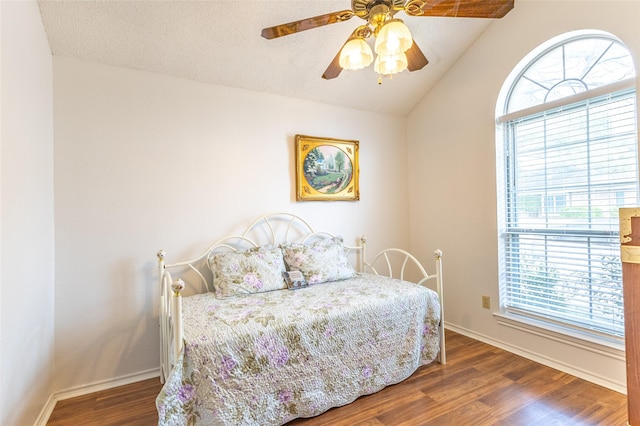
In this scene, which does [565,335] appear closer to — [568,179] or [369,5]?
[568,179]

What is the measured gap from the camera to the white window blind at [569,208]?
2.02 metres

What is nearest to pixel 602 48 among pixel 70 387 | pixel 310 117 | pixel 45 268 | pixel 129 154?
pixel 310 117

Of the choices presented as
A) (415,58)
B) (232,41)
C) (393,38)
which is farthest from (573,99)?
(232,41)

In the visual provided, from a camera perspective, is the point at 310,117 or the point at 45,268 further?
the point at 310,117

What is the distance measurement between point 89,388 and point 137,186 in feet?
4.40

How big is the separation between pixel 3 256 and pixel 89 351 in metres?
1.07

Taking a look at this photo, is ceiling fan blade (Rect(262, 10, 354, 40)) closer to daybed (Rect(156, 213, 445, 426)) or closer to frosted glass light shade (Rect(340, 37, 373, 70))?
frosted glass light shade (Rect(340, 37, 373, 70))

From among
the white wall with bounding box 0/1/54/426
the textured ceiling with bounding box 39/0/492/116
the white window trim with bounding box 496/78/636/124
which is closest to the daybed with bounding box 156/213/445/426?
the white wall with bounding box 0/1/54/426

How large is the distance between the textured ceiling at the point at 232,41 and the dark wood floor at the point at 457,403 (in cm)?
218

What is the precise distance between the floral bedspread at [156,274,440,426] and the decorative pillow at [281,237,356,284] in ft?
0.51

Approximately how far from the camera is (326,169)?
2.99m

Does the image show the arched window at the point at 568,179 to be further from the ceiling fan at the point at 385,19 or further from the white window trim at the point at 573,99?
the ceiling fan at the point at 385,19

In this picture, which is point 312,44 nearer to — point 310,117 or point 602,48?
point 310,117

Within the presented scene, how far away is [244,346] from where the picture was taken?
161 centimetres
